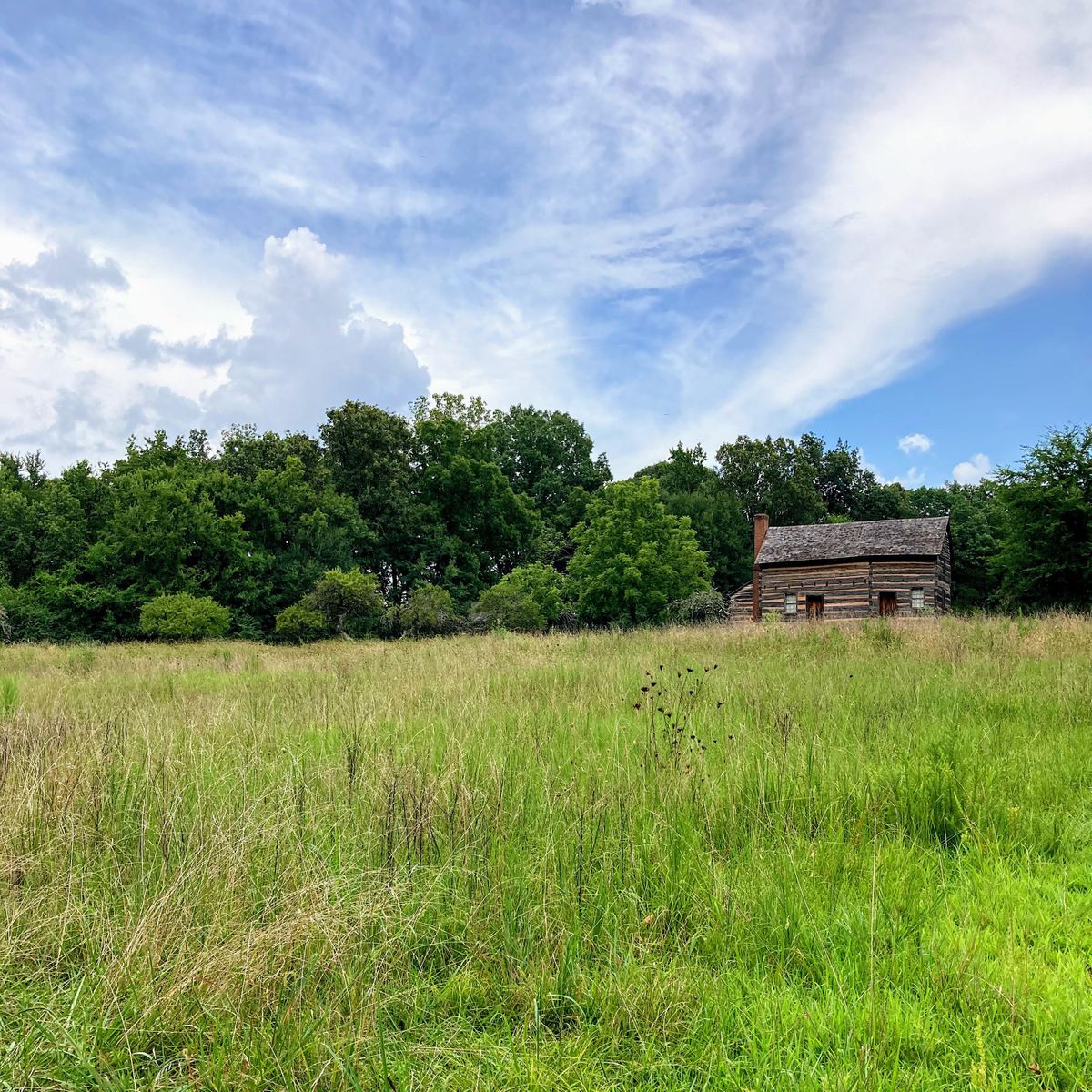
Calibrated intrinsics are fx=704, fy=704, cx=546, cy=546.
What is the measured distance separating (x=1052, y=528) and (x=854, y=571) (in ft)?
28.4

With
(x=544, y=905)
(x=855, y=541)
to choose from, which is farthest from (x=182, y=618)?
(x=544, y=905)

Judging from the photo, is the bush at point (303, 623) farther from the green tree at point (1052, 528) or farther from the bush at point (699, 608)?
the green tree at point (1052, 528)

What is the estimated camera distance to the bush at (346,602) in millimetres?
31266

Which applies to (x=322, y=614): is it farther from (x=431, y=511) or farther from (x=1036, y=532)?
(x=1036, y=532)

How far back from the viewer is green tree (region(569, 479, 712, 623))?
34.9 metres

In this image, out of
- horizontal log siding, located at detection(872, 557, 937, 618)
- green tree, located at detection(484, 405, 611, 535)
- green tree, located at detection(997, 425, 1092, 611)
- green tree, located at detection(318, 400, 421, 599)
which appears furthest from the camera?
green tree, located at detection(484, 405, 611, 535)

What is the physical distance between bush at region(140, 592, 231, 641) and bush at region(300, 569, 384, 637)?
401cm

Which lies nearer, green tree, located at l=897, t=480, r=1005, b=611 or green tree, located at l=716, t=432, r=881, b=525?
green tree, located at l=897, t=480, r=1005, b=611

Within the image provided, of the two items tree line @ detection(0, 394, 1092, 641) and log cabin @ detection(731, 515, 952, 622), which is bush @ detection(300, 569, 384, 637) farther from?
log cabin @ detection(731, 515, 952, 622)

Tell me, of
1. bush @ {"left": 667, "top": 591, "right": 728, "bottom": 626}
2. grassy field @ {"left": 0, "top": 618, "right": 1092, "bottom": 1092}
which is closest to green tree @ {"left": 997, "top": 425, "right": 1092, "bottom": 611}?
bush @ {"left": 667, "top": 591, "right": 728, "bottom": 626}

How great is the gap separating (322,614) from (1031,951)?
3057cm

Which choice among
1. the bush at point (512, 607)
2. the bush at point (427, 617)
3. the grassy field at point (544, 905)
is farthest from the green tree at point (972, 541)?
the grassy field at point (544, 905)

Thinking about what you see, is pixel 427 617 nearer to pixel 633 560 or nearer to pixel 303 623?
pixel 303 623

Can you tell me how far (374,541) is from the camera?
138 ft
